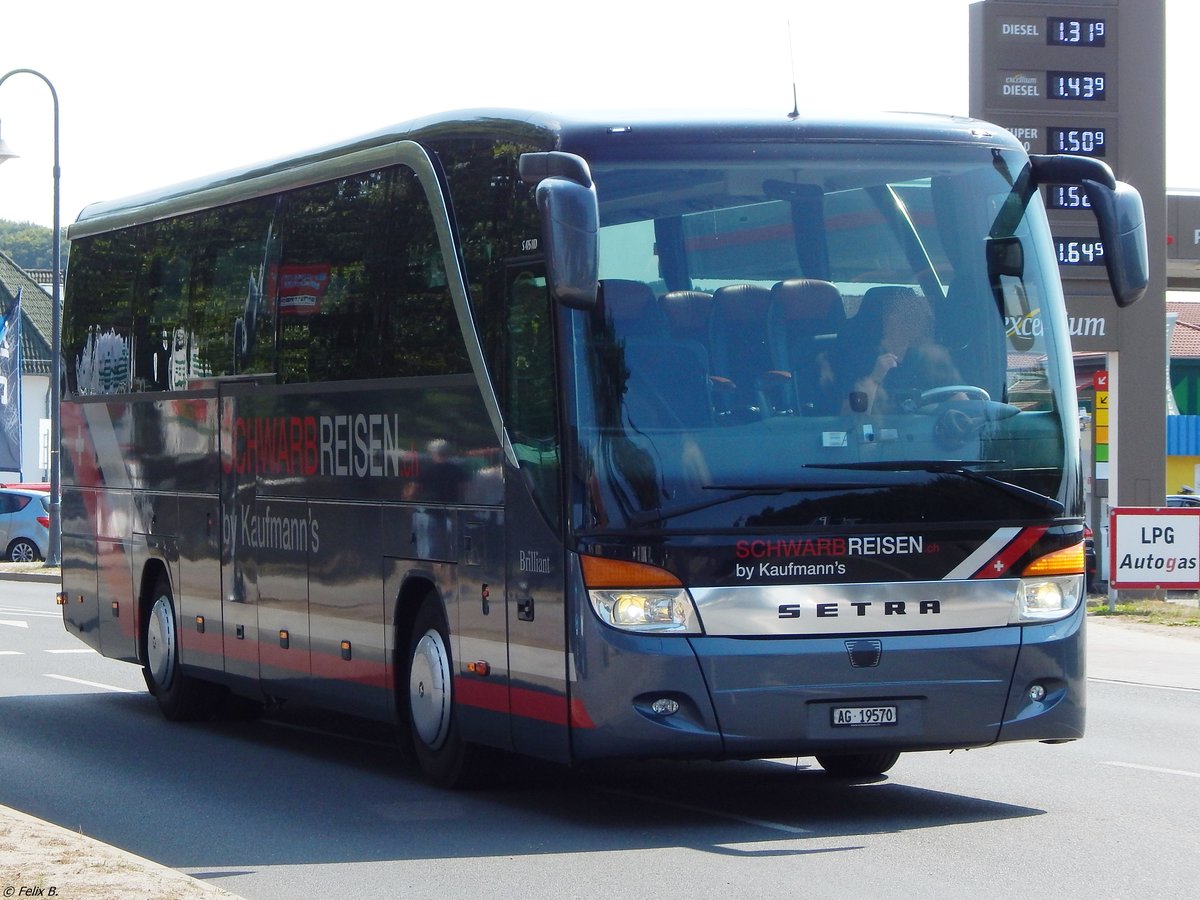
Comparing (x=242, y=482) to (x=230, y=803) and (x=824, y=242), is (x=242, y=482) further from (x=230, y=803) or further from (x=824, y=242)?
(x=824, y=242)

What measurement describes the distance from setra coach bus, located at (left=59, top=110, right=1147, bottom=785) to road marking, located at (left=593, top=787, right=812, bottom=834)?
0.43 m

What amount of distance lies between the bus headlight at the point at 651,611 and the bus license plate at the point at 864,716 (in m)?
0.76

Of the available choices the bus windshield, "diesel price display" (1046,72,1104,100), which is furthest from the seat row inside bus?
"diesel price display" (1046,72,1104,100)

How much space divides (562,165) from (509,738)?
9.15ft

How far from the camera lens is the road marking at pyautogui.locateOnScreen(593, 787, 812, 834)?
918cm

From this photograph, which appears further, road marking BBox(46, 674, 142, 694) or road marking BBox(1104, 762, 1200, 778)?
road marking BBox(46, 674, 142, 694)

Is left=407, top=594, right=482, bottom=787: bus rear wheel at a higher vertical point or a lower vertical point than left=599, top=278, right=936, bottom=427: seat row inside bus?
lower

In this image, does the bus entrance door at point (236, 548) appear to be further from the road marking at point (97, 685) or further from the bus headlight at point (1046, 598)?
the bus headlight at point (1046, 598)

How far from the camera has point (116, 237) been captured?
52.1 feet

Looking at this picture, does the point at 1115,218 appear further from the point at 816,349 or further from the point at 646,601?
the point at 646,601

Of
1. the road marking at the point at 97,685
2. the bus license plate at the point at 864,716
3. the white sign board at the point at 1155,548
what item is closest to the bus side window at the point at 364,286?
the bus license plate at the point at 864,716

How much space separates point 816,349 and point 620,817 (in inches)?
98.2

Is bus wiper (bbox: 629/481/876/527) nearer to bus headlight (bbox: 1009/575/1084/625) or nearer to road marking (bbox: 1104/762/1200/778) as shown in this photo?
bus headlight (bbox: 1009/575/1084/625)

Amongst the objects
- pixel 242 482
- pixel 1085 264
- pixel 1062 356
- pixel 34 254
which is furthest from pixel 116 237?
pixel 34 254
